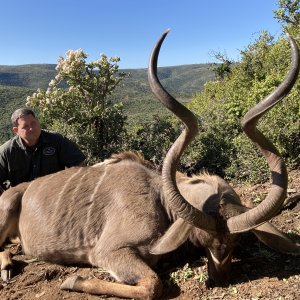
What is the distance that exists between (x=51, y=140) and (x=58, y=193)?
132 centimetres

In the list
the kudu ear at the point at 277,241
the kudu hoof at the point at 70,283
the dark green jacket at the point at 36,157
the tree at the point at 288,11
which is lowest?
the kudu hoof at the point at 70,283

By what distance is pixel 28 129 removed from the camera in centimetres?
517

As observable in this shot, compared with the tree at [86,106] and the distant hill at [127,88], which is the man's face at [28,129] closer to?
the tree at [86,106]

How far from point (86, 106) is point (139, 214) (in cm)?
556

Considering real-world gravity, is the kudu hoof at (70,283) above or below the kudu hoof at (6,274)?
above

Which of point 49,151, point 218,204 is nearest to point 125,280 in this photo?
point 218,204

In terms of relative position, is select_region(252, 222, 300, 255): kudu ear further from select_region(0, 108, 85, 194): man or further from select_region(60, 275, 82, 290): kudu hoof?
select_region(0, 108, 85, 194): man

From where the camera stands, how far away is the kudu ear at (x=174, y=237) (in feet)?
10.9

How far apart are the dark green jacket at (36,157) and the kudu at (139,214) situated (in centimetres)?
73

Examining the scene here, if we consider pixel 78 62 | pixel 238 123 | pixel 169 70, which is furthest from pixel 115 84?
pixel 169 70

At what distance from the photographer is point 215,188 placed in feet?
12.0

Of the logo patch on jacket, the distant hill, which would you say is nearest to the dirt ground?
the logo patch on jacket

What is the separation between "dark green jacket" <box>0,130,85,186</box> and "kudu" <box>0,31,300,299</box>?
73 cm

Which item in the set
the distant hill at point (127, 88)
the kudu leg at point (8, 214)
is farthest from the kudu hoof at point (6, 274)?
the distant hill at point (127, 88)
